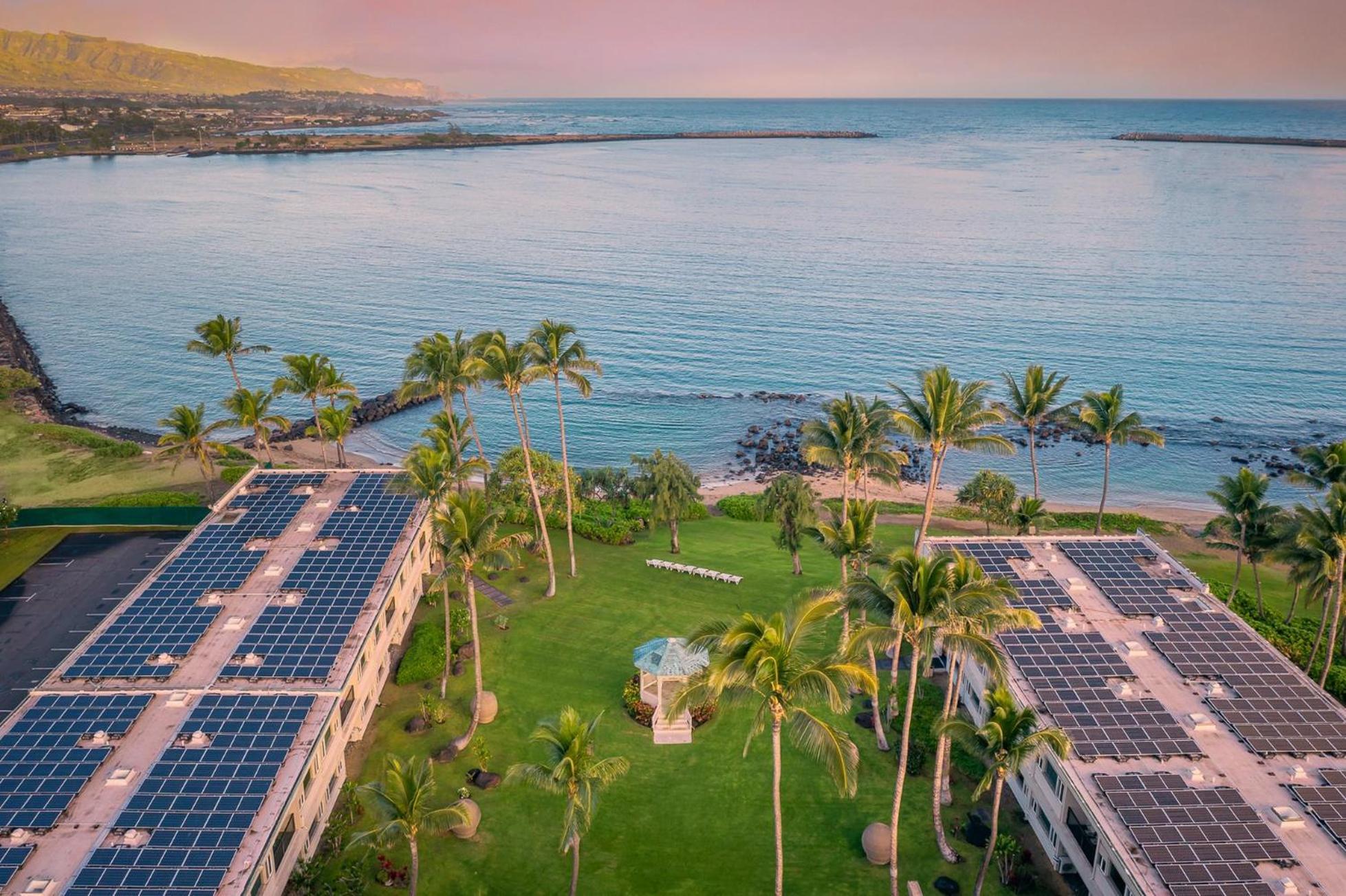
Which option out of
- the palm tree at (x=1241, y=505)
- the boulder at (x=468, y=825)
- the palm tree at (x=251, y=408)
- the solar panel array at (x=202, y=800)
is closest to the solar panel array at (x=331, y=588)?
the solar panel array at (x=202, y=800)

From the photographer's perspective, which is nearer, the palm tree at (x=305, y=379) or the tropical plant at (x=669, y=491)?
the palm tree at (x=305, y=379)

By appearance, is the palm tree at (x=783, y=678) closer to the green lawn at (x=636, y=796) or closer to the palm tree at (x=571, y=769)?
the palm tree at (x=571, y=769)

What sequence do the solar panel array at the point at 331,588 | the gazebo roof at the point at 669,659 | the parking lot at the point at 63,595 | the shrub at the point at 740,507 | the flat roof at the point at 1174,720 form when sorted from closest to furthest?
the flat roof at the point at 1174,720
the solar panel array at the point at 331,588
the gazebo roof at the point at 669,659
the parking lot at the point at 63,595
the shrub at the point at 740,507

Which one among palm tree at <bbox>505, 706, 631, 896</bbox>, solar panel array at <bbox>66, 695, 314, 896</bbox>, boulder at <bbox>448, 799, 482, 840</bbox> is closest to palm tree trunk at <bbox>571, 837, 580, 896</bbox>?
palm tree at <bbox>505, 706, 631, 896</bbox>

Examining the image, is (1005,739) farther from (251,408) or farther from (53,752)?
(251,408)

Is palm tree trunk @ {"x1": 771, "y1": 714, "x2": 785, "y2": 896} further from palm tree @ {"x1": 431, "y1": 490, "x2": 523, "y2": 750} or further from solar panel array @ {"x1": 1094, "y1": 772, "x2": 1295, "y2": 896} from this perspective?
palm tree @ {"x1": 431, "y1": 490, "x2": 523, "y2": 750}

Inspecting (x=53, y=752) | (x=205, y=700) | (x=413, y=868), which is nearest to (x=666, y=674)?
(x=413, y=868)

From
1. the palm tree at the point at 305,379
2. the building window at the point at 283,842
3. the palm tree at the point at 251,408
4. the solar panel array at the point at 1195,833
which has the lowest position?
the building window at the point at 283,842
